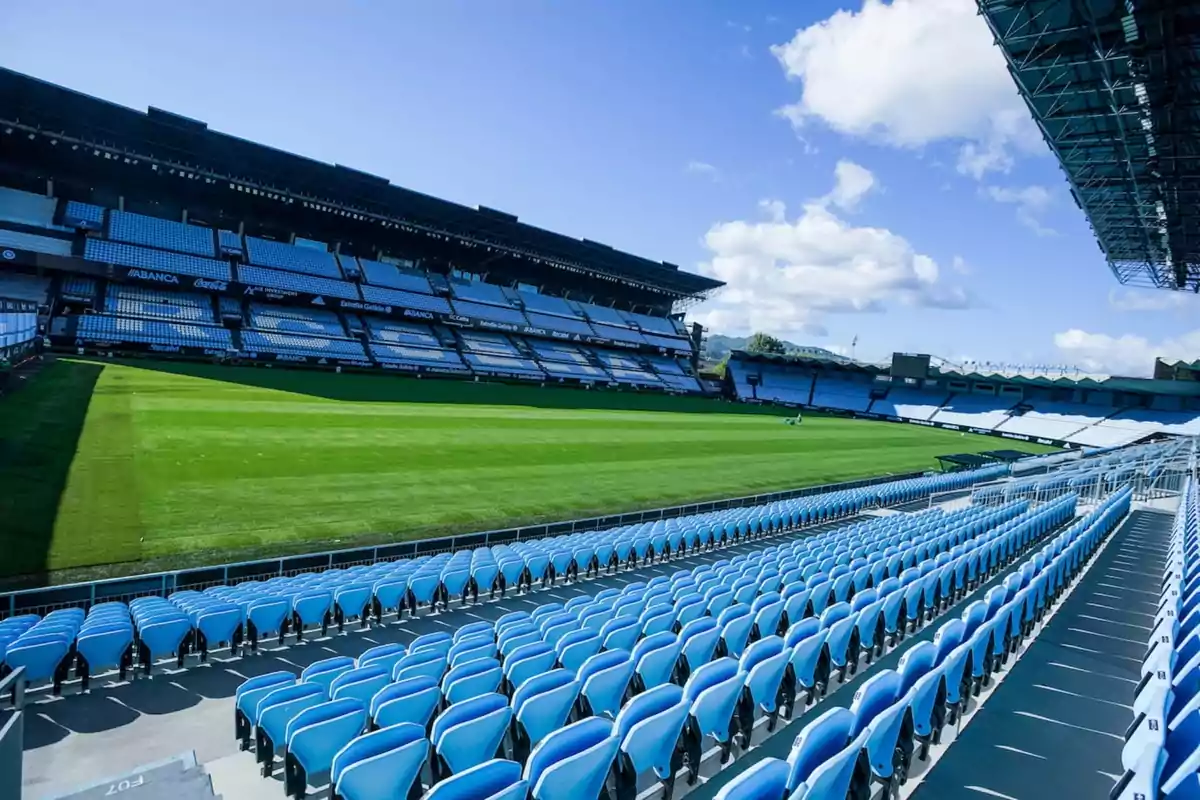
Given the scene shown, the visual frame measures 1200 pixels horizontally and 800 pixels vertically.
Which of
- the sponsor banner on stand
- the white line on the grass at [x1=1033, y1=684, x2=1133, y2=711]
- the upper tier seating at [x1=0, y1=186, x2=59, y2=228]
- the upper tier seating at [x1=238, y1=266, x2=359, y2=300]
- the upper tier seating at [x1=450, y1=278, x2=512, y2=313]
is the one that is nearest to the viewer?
the white line on the grass at [x1=1033, y1=684, x2=1133, y2=711]

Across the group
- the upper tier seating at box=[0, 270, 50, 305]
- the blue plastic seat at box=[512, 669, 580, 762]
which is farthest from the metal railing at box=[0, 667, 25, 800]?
the upper tier seating at box=[0, 270, 50, 305]

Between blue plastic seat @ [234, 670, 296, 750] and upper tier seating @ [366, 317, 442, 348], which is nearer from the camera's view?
blue plastic seat @ [234, 670, 296, 750]

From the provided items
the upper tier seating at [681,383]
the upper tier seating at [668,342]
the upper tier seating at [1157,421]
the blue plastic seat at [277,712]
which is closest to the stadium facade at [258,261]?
the upper tier seating at [681,383]

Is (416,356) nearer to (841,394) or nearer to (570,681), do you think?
(841,394)

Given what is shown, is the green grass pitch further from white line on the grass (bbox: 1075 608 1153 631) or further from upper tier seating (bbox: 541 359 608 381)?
upper tier seating (bbox: 541 359 608 381)

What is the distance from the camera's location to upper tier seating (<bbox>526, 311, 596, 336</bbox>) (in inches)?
2426

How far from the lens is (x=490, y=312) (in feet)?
→ 192

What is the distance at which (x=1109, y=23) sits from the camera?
1541cm

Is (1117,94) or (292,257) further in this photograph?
(292,257)

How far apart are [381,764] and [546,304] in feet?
205

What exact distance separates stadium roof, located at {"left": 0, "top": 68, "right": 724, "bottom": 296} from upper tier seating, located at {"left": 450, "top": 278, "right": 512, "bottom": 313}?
456cm

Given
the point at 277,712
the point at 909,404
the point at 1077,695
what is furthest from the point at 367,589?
the point at 909,404

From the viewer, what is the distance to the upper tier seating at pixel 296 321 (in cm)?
4425

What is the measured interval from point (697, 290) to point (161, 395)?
190 ft
